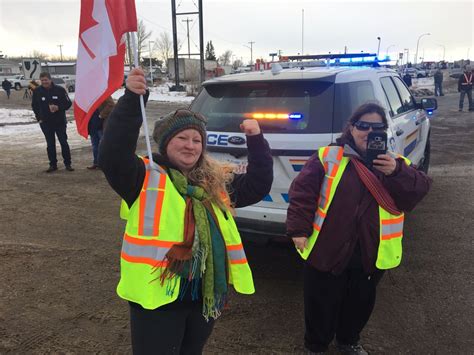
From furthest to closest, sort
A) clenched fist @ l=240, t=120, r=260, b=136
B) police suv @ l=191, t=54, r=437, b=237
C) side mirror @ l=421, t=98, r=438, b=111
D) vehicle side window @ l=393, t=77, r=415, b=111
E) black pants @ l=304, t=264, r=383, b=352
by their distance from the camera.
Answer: side mirror @ l=421, t=98, r=438, b=111 < vehicle side window @ l=393, t=77, r=415, b=111 < police suv @ l=191, t=54, r=437, b=237 < black pants @ l=304, t=264, r=383, b=352 < clenched fist @ l=240, t=120, r=260, b=136

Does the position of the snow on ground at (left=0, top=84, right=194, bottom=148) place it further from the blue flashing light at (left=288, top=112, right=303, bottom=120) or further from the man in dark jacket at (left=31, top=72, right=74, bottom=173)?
the blue flashing light at (left=288, top=112, right=303, bottom=120)

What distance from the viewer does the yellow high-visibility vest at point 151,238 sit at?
5.68 feet

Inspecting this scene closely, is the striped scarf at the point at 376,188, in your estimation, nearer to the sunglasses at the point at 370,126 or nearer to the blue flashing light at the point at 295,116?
the sunglasses at the point at 370,126

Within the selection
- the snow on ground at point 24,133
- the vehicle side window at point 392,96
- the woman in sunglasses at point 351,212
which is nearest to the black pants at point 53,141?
the snow on ground at point 24,133

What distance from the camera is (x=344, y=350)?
9.00 feet

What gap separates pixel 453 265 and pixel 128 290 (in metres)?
3.35

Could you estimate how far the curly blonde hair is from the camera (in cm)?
189

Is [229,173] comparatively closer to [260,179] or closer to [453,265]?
[260,179]

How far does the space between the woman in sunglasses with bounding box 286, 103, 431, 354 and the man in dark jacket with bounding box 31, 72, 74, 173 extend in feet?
21.5

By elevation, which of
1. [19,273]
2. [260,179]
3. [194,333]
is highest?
[260,179]

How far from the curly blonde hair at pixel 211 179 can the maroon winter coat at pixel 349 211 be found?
0.63m

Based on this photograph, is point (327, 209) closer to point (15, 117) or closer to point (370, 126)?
point (370, 126)

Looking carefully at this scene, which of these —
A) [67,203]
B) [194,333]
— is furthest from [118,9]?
[67,203]

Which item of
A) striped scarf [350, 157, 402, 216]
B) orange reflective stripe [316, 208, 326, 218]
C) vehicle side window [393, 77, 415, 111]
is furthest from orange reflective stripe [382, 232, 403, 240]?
vehicle side window [393, 77, 415, 111]
